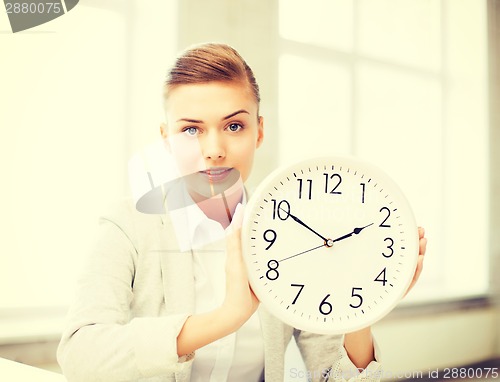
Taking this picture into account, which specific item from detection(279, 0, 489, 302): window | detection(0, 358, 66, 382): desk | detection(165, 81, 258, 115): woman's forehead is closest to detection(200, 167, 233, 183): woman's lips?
detection(165, 81, 258, 115): woman's forehead

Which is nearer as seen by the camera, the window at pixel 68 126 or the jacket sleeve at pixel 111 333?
the jacket sleeve at pixel 111 333

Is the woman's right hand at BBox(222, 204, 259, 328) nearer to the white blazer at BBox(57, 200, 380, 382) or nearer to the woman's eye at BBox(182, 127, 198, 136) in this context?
the white blazer at BBox(57, 200, 380, 382)

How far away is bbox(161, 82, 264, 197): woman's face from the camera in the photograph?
100 centimetres

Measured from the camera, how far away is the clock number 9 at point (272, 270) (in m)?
0.82

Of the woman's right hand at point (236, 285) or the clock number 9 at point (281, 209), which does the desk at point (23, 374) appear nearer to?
the woman's right hand at point (236, 285)

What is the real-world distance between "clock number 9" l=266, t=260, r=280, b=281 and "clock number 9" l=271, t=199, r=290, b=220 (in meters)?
0.07

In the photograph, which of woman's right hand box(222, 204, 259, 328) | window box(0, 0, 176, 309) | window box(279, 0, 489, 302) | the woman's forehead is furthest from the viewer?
window box(279, 0, 489, 302)

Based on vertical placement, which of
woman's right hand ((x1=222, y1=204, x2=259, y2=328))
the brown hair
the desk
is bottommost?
the desk

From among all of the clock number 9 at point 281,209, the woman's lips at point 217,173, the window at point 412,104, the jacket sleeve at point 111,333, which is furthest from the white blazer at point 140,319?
the window at point 412,104

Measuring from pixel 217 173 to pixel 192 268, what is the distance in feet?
0.66

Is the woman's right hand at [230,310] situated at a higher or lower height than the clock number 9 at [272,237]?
lower

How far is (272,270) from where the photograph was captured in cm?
83

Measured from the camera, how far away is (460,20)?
130 cm

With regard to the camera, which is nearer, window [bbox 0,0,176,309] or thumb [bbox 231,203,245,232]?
thumb [bbox 231,203,245,232]
